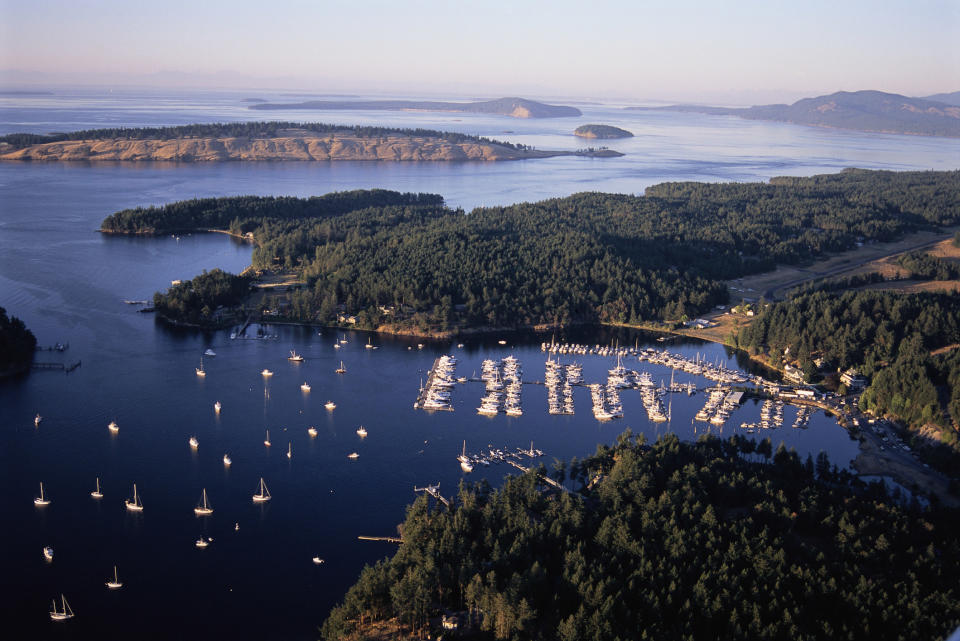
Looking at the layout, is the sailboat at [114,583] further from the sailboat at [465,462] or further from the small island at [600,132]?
the small island at [600,132]

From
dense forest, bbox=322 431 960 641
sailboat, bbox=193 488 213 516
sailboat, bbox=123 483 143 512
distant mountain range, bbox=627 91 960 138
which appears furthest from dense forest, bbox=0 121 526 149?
distant mountain range, bbox=627 91 960 138

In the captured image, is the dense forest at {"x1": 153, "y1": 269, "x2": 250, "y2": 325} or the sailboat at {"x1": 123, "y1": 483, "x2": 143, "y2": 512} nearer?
the sailboat at {"x1": 123, "y1": 483, "x2": 143, "y2": 512}

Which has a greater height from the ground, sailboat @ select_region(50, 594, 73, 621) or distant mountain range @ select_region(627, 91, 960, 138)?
distant mountain range @ select_region(627, 91, 960, 138)

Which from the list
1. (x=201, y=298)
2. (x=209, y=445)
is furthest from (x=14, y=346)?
(x=209, y=445)

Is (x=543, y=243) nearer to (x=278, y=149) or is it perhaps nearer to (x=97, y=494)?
(x=97, y=494)

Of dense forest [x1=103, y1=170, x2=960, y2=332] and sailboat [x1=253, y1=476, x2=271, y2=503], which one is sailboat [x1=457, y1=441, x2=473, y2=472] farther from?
dense forest [x1=103, y1=170, x2=960, y2=332]
